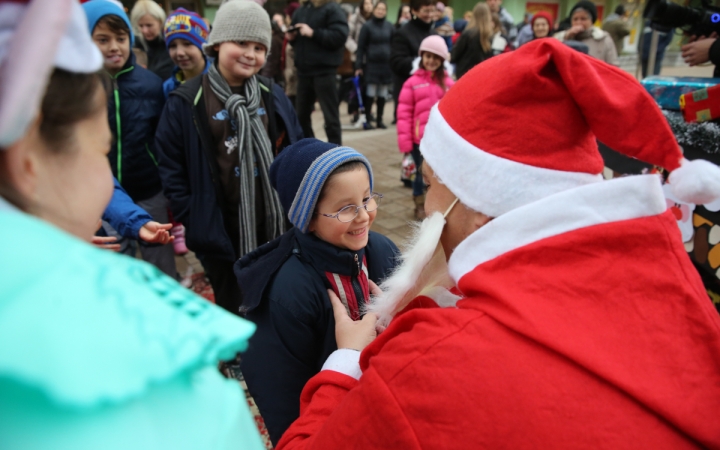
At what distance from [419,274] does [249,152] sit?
1527mm

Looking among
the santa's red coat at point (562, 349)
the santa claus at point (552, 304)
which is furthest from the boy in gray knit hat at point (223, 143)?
the santa's red coat at point (562, 349)

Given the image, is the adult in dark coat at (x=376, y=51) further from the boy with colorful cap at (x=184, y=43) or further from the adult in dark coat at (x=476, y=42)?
the boy with colorful cap at (x=184, y=43)

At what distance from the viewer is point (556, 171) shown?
1046 mm

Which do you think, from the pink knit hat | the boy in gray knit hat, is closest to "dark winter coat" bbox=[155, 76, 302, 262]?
the boy in gray knit hat

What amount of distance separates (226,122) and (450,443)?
2.15 meters

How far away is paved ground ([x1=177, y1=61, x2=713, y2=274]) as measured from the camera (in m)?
4.71

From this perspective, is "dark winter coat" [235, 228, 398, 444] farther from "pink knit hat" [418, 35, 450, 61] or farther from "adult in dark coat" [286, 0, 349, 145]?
"adult in dark coat" [286, 0, 349, 145]

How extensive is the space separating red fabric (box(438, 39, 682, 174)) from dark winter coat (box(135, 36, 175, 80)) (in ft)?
12.8

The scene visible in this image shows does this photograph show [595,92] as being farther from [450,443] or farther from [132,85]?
[132,85]

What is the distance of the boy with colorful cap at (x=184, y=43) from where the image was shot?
332cm

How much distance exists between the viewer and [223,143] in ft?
8.48

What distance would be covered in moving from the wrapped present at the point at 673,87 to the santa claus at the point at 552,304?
219 centimetres

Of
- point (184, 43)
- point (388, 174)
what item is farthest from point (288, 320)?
point (388, 174)

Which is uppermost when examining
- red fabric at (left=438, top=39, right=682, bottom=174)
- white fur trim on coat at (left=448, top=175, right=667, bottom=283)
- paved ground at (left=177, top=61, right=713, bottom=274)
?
red fabric at (left=438, top=39, right=682, bottom=174)
